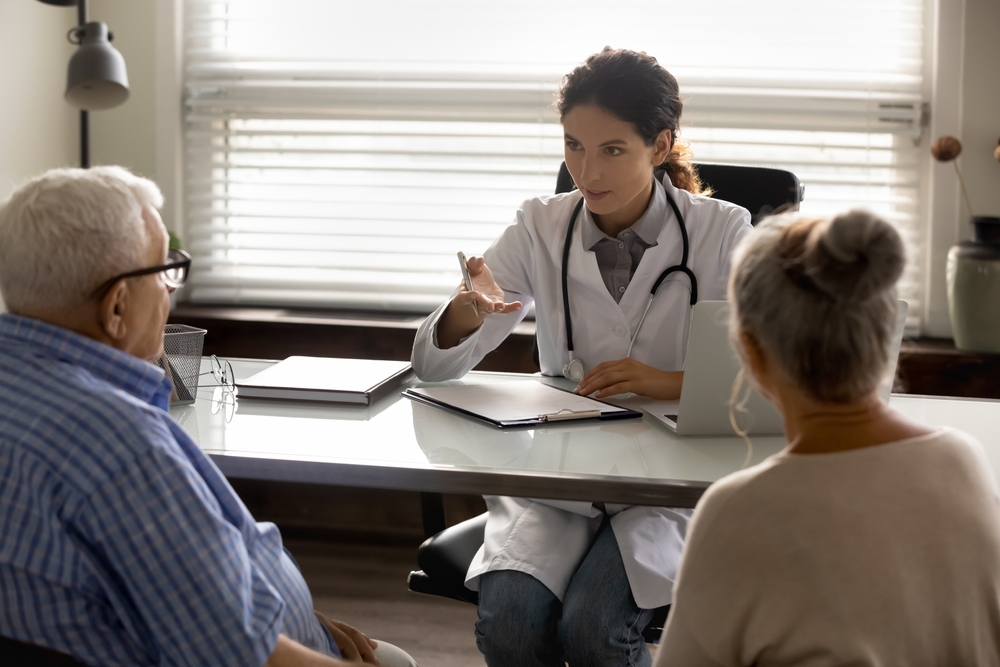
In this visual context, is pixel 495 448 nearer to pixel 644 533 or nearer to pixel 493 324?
pixel 644 533

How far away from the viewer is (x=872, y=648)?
0.71 metres

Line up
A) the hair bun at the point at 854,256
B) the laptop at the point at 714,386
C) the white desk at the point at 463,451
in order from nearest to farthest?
1. the hair bun at the point at 854,256
2. the white desk at the point at 463,451
3. the laptop at the point at 714,386

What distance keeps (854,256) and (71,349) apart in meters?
0.69

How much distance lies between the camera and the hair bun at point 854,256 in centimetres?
70

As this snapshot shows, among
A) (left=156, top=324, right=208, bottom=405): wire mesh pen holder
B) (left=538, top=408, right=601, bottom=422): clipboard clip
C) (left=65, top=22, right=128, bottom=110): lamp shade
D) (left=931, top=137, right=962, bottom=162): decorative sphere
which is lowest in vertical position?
(left=538, top=408, right=601, bottom=422): clipboard clip

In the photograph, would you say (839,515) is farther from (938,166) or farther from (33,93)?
(33,93)

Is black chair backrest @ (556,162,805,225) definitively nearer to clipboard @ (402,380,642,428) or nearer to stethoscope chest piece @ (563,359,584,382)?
stethoscope chest piece @ (563,359,584,382)

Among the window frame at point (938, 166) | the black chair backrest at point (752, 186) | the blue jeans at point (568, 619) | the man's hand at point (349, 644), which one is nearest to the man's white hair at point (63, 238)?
the man's hand at point (349, 644)

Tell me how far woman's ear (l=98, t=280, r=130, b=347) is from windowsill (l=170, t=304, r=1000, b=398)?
175 centimetres

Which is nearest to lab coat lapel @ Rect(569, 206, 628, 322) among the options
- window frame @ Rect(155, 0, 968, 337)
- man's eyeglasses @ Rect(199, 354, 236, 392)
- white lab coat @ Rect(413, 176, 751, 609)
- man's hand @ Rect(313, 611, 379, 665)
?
white lab coat @ Rect(413, 176, 751, 609)

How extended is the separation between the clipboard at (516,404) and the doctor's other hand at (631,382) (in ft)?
0.11

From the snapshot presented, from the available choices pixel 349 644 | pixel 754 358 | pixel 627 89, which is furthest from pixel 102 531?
pixel 627 89

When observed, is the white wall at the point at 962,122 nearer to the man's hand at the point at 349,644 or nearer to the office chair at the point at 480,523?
the office chair at the point at 480,523

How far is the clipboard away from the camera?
1.33 metres
